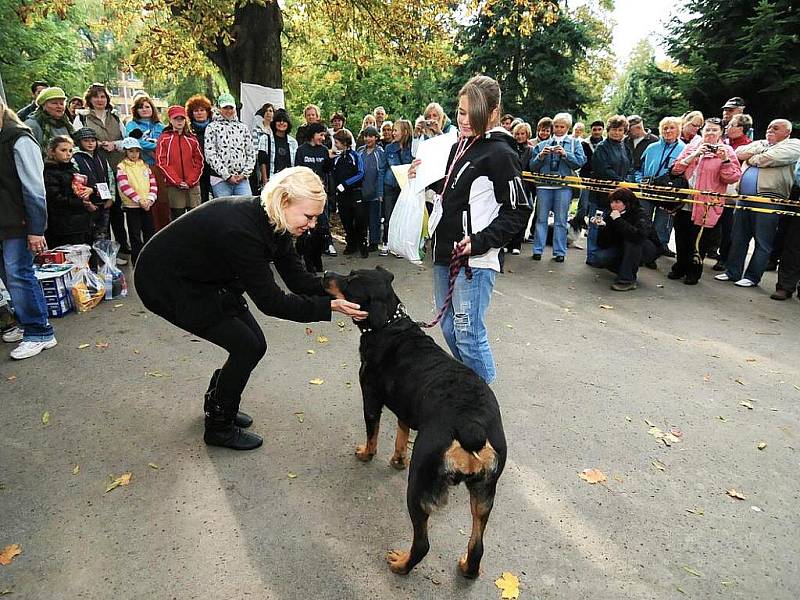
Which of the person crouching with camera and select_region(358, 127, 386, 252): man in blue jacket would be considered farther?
select_region(358, 127, 386, 252): man in blue jacket

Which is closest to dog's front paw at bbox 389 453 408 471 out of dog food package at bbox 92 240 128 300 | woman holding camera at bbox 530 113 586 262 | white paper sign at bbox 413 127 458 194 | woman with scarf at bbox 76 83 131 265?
white paper sign at bbox 413 127 458 194

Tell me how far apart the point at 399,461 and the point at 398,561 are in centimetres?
79

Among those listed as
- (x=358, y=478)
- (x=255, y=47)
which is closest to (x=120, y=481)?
(x=358, y=478)

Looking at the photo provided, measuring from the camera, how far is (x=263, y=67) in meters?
9.84

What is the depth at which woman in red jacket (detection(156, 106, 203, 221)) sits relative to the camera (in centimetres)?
692

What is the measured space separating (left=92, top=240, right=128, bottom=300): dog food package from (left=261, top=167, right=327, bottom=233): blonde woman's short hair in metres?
4.26

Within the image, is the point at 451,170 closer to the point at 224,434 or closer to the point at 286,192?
the point at 286,192

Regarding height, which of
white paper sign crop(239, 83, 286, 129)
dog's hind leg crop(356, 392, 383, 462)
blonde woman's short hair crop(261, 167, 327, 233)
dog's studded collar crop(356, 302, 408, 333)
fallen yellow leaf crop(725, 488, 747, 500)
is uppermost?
white paper sign crop(239, 83, 286, 129)

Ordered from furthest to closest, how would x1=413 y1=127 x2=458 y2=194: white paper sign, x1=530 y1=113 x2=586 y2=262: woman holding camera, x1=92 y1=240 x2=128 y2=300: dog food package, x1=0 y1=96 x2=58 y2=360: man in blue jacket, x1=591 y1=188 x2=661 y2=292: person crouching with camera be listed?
x1=530 y1=113 x2=586 y2=262: woman holding camera → x1=591 y1=188 x2=661 y2=292: person crouching with camera → x1=92 y1=240 x2=128 y2=300: dog food package → x1=0 y1=96 x2=58 y2=360: man in blue jacket → x1=413 y1=127 x2=458 y2=194: white paper sign

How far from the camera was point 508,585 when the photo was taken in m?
2.42

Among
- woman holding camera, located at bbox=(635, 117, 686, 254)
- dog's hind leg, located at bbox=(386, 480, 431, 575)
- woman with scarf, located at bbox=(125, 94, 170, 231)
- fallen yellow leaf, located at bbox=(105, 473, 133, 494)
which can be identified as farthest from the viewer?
woman holding camera, located at bbox=(635, 117, 686, 254)

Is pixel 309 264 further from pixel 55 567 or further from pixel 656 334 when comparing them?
pixel 55 567

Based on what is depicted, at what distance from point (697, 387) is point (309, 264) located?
4.92m

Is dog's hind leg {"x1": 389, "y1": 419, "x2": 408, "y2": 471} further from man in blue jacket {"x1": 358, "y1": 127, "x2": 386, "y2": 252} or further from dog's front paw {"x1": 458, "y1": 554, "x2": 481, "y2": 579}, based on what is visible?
man in blue jacket {"x1": 358, "y1": 127, "x2": 386, "y2": 252}
